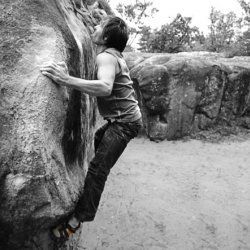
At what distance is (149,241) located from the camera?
4.30 metres

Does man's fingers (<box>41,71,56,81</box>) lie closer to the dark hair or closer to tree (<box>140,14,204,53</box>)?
the dark hair

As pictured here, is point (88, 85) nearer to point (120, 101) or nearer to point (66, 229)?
point (120, 101)

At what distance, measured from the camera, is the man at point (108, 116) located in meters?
2.72

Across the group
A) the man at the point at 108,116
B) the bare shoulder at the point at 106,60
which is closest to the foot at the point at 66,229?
the man at the point at 108,116

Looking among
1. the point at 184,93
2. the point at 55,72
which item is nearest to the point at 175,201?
the point at 55,72

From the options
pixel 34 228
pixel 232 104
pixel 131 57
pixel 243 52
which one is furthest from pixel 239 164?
pixel 243 52

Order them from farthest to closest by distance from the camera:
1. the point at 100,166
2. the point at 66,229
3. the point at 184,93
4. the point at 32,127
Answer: the point at 184,93 → the point at 100,166 → the point at 66,229 → the point at 32,127

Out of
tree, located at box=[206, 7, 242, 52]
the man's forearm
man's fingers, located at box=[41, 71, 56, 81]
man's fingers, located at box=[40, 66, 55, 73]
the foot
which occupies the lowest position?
tree, located at box=[206, 7, 242, 52]

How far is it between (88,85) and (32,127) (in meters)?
0.58

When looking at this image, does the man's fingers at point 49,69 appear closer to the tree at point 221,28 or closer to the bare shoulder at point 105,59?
the bare shoulder at point 105,59

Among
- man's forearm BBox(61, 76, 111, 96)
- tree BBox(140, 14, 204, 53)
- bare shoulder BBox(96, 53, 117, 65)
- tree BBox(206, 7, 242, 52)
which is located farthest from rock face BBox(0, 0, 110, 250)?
tree BBox(206, 7, 242, 52)

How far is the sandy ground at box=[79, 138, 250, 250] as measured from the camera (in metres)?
4.35

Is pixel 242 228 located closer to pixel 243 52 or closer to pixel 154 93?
pixel 154 93

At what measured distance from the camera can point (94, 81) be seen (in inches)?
99.8
